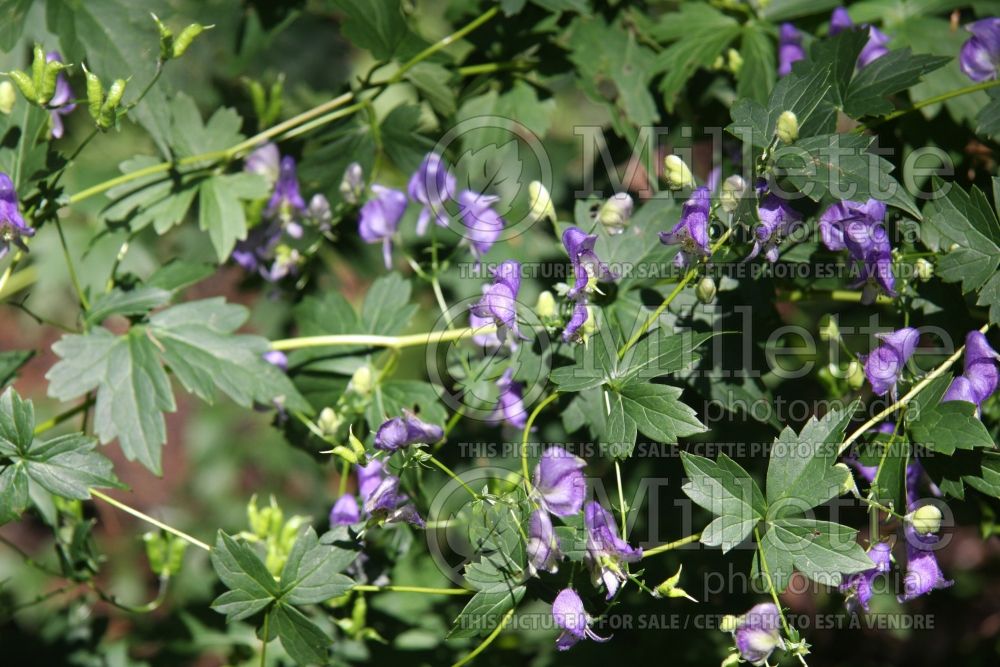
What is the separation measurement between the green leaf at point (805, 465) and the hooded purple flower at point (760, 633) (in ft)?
0.43

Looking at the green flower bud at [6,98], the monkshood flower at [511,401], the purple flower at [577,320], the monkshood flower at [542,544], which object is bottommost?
the monkshood flower at [542,544]

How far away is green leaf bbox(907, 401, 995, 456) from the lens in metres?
1.17

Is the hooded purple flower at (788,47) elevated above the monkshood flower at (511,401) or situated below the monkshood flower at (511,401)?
above

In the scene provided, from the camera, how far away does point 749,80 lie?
1648 mm

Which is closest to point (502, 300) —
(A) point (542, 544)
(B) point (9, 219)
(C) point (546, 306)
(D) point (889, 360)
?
(C) point (546, 306)

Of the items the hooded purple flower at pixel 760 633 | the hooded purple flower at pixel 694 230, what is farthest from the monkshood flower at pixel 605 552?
the hooded purple flower at pixel 694 230

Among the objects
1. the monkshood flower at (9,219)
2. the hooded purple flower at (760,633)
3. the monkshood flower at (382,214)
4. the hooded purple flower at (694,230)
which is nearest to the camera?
the hooded purple flower at (760,633)

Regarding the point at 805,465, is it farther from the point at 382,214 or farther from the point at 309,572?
the point at 382,214

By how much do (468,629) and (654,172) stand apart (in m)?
0.93

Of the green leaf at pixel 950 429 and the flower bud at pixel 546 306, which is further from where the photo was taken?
the flower bud at pixel 546 306

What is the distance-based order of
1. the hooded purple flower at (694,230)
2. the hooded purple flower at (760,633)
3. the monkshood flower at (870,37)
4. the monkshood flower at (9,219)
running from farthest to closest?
the monkshood flower at (870,37)
the monkshood flower at (9,219)
the hooded purple flower at (694,230)
the hooded purple flower at (760,633)

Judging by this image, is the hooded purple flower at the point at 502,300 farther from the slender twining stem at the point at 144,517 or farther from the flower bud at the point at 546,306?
the slender twining stem at the point at 144,517

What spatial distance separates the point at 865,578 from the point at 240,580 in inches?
34.9

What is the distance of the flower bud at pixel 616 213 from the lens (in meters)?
1.41
